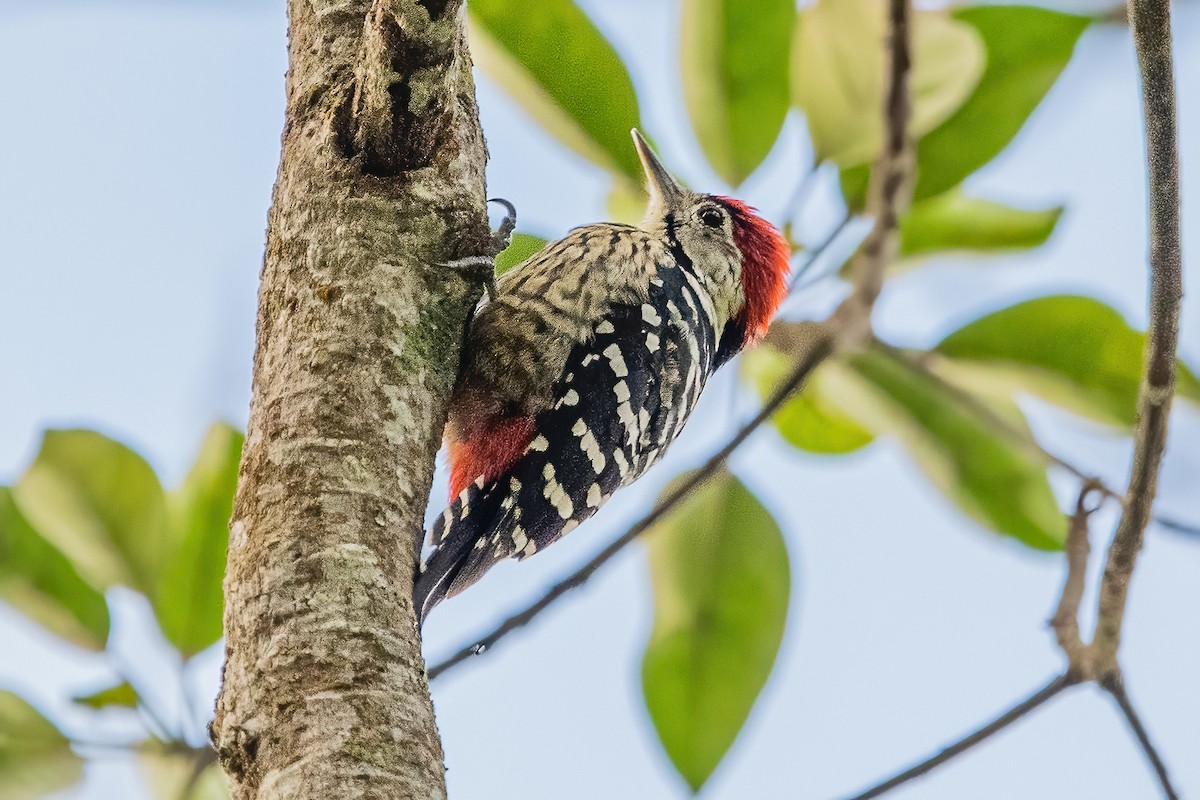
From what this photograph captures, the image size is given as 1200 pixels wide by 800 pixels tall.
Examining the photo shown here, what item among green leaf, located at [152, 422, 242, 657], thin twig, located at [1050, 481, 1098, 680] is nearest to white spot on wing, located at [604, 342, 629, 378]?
green leaf, located at [152, 422, 242, 657]

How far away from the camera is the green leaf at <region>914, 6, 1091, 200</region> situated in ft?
8.03

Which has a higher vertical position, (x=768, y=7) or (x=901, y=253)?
(x=768, y=7)

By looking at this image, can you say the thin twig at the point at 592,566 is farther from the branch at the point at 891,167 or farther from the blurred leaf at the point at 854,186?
the blurred leaf at the point at 854,186

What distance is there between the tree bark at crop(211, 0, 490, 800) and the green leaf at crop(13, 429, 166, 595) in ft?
2.68

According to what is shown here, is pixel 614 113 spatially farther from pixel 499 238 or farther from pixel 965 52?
pixel 965 52

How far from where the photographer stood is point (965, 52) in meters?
2.45

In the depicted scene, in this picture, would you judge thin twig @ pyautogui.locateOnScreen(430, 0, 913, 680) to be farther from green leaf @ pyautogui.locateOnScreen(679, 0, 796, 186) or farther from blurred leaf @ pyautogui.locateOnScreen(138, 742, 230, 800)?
blurred leaf @ pyautogui.locateOnScreen(138, 742, 230, 800)

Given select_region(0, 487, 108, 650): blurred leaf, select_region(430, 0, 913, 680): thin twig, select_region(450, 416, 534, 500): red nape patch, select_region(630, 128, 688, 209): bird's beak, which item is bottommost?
select_region(0, 487, 108, 650): blurred leaf

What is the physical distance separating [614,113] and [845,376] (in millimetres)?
741

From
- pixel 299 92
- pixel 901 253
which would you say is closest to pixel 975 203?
pixel 901 253

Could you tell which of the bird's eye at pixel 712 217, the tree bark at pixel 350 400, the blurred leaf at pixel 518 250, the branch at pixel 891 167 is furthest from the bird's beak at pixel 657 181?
the branch at pixel 891 167

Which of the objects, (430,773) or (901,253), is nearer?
(430,773)

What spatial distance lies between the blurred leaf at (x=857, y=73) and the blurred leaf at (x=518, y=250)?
71cm

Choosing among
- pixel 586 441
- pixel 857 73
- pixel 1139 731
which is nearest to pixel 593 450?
pixel 586 441
